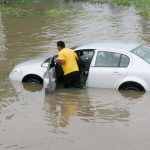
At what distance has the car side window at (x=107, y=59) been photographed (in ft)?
43.8

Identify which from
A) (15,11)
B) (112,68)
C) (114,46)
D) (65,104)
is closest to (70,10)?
(15,11)

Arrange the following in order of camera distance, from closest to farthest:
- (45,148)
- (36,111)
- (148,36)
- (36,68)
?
(45,148), (36,111), (36,68), (148,36)

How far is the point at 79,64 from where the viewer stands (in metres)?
13.5

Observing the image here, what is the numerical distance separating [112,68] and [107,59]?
0.32 meters

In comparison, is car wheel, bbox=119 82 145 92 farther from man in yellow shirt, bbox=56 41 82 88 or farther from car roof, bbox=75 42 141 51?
man in yellow shirt, bbox=56 41 82 88

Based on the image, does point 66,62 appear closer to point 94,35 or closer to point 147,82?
point 147,82

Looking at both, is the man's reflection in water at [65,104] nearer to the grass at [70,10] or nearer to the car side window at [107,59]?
the car side window at [107,59]

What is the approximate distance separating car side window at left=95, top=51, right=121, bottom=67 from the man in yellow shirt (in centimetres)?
59

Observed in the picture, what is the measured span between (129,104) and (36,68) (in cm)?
310

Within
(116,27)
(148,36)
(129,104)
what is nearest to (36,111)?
(129,104)

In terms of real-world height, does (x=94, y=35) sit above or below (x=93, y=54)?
below

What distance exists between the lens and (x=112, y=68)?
13297 mm

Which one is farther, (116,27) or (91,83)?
(116,27)

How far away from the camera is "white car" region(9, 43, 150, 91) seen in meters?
13.0
